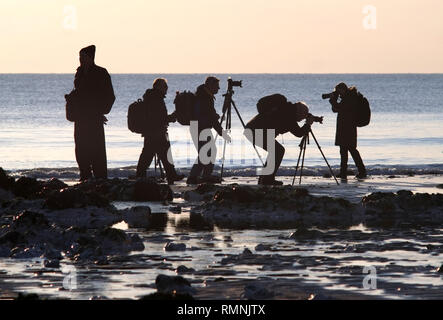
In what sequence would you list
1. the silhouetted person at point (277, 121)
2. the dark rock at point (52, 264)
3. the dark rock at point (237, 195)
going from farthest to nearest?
the silhouetted person at point (277, 121) < the dark rock at point (237, 195) < the dark rock at point (52, 264)

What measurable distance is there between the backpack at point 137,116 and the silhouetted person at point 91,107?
189cm

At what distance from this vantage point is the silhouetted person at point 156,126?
19297mm

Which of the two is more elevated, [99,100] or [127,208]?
[99,100]

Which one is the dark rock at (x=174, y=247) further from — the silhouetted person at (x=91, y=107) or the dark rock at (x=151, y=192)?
the silhouetted person at (x=91, y=107)

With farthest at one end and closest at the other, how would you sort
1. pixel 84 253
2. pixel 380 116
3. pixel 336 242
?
pixel 380 116 < pixel 336 242 < pixel 84 253

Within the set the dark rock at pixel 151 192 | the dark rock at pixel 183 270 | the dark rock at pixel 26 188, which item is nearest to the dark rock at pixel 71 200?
the dark rock at pixel 26 188

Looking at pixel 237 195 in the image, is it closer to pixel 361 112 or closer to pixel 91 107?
pixel 91 107

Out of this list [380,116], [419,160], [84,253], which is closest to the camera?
[84,253]

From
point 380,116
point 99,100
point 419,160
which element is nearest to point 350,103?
point 99,100

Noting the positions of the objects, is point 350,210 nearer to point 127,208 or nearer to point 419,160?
point 127,208

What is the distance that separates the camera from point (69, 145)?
3772cm

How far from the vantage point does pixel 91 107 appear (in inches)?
679

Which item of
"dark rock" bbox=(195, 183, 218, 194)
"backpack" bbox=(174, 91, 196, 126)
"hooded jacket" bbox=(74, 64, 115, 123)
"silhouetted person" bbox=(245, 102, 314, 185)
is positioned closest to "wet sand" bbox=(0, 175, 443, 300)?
"dark rock" bbox=(195, 183, 218, 194)

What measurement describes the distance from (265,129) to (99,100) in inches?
113
